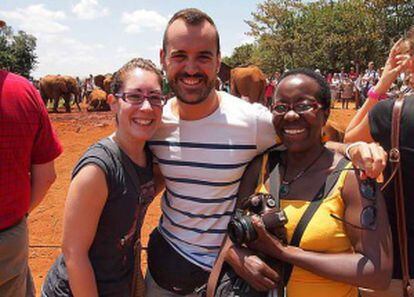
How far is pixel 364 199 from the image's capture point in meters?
1.85

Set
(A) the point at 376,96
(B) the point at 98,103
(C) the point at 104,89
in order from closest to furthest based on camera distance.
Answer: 1. (A) the point at 376,96
2. (B) the point at 98,103
3. (C) the point at 104,89

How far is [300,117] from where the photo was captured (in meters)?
2.10

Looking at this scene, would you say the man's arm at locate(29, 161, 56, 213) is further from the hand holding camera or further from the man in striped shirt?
the hand holding camera

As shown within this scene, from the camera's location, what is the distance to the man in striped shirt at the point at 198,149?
7.90 feet

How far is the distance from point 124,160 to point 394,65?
1.61 meters

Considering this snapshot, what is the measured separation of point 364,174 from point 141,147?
1.11 meters

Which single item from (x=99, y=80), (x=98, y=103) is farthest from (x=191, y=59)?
(x=99, y=80)

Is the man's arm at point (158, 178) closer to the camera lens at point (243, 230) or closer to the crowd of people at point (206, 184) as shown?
the crowd of people at point (206, 184)

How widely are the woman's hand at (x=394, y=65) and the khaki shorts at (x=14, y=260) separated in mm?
2251

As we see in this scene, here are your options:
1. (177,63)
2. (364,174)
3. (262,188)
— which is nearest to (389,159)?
(364,174)

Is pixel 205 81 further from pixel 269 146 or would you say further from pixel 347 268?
pixel 347 268

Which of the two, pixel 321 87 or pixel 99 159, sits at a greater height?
pixel 321 87

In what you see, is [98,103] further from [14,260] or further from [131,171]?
[131,171]

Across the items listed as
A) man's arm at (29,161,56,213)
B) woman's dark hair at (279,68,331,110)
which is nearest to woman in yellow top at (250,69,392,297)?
woman's dark hair at (279,68,331,110)
